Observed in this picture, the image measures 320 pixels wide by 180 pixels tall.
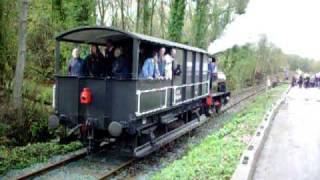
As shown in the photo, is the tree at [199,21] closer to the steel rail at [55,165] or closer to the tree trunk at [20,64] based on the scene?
the tree trunk at [20,64]

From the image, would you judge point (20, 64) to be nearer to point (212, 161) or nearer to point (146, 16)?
point (212, 161)

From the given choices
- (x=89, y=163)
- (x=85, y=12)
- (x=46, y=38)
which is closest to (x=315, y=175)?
(x=89, y=163)

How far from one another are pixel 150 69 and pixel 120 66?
0.78 metres

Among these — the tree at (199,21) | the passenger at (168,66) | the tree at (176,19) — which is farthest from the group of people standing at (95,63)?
the tree at (199,21)

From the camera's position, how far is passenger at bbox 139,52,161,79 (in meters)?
11.8

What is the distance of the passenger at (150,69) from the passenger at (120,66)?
428 mm

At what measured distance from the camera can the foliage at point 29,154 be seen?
10.7m

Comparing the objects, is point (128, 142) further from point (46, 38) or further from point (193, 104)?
point (46, 38)

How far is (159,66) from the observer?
12758 mm

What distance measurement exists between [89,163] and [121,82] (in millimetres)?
2210

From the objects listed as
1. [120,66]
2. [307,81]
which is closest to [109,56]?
[120,66]

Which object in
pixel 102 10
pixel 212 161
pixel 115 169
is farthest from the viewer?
pixel 102 10

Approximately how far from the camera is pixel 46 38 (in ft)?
66.9

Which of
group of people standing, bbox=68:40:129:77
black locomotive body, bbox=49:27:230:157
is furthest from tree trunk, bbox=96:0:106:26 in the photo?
group of people standing, bbox=68:40:129:77
